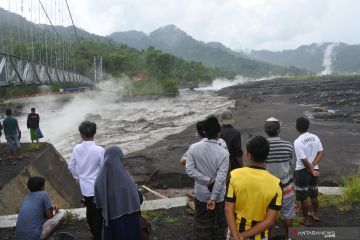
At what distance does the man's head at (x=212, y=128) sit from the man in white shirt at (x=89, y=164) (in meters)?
1.26

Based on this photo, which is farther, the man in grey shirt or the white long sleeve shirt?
the white long sleeve shirt

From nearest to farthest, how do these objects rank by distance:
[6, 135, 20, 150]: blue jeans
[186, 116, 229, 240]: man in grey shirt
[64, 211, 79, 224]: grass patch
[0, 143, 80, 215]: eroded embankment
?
[186, 116, 229, 240]: man in grey shirt, [64, 211, 79, 224]: grass patch, [0, 143, 80, 215]: eroded embankment, [6, 135, 20, 150]: blue jeans

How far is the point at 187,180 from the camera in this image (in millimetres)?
10719

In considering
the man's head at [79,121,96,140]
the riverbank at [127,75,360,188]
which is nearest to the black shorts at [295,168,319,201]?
the man's head at [79,121,96,140]

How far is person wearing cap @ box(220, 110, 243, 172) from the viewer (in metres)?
4.78

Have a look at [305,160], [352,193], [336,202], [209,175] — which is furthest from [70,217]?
A: [352,193]

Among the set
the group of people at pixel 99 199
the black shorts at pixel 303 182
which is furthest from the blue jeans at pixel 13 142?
the black shorts at pixel 303 182

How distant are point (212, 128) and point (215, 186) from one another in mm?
607

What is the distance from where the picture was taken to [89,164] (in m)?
4.42

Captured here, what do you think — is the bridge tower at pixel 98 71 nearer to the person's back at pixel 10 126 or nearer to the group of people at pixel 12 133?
the group of people at pixel 12 133

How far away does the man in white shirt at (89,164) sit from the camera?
173 inches

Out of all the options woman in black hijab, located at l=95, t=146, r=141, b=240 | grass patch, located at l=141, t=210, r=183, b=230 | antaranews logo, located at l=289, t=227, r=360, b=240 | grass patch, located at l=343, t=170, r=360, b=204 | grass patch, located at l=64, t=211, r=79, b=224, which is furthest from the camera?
grass patch, located at l=343, t=170, r=360, b=204

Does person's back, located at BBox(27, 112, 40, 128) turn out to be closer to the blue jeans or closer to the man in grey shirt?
the blue jeans

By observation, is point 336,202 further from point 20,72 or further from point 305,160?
point 20,72
